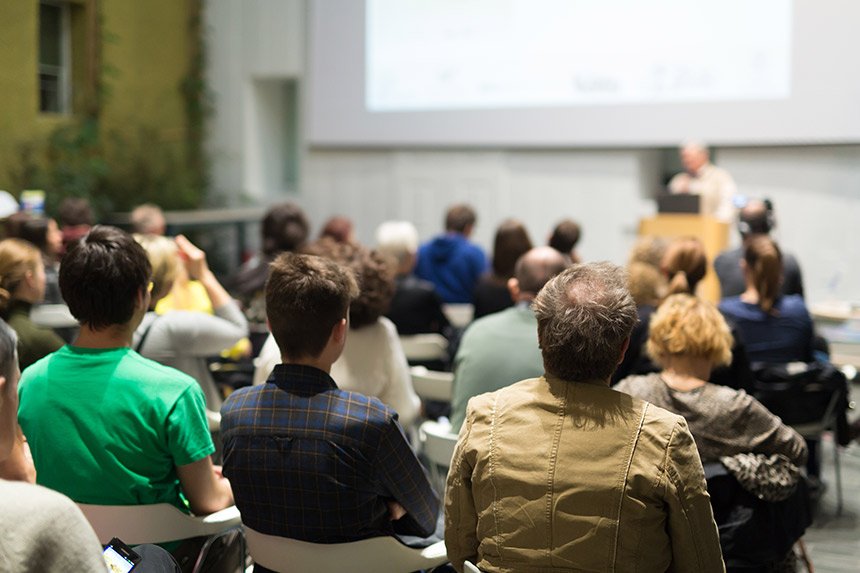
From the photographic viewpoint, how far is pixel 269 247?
5.14 m

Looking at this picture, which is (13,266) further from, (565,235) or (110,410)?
(565,235)

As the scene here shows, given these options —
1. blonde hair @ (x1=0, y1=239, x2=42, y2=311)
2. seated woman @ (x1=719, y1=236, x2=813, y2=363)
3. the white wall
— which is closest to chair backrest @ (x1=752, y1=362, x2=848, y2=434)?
seated woman @ (x1=719, y1=236, x2=813, y2=363)

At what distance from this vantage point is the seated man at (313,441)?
89.9 inches

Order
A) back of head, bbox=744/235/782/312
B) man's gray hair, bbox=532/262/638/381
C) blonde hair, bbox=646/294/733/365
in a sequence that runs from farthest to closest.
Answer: back of head, bbox=744/235/782/312, blonde hair, bbox=646/294/733/365, man's gray hair, bbox=532/262/638/381

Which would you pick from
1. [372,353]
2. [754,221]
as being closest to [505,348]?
[372,353]

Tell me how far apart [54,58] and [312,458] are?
893cm

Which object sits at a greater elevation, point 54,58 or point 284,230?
point 54,58

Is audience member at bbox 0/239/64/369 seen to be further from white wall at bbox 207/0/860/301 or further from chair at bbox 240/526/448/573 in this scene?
white wall at bbox 207/0/860/301

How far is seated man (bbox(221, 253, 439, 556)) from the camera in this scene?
7.49ft

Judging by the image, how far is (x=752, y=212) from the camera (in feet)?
17.2

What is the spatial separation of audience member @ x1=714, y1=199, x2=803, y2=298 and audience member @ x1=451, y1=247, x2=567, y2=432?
2.18m

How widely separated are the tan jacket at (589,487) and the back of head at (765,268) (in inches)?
95.6

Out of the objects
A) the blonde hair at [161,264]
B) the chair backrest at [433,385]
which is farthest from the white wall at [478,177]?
the blonde hair at [161,264]

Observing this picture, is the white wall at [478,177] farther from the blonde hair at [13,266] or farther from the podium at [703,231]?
the blonde hair at [13,266]
